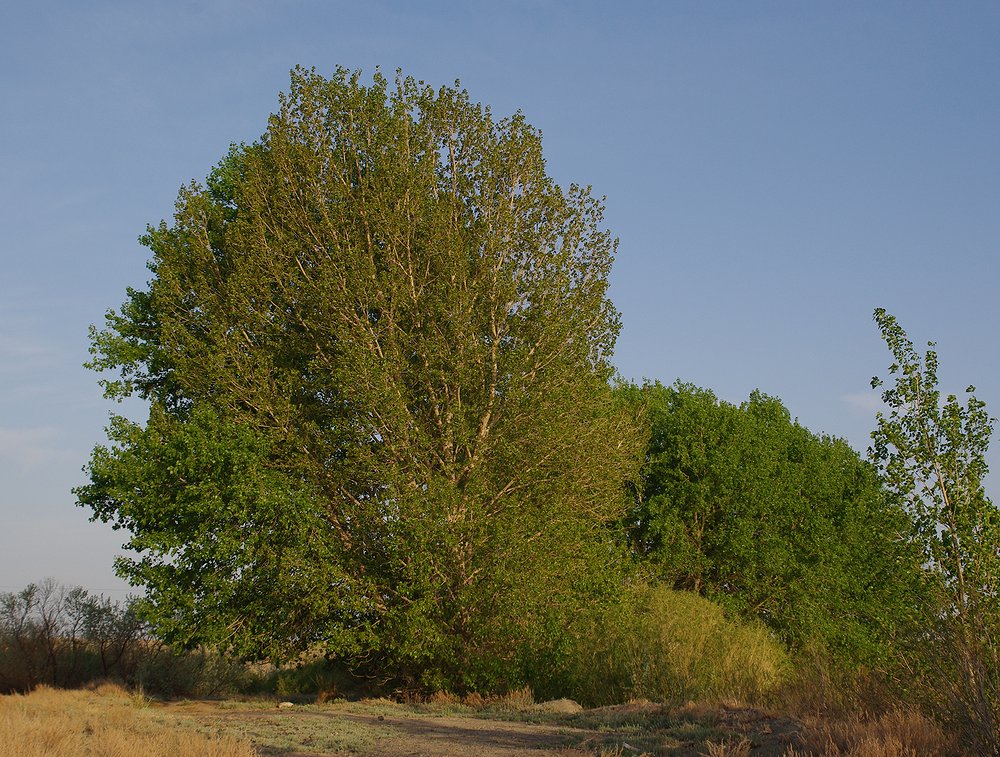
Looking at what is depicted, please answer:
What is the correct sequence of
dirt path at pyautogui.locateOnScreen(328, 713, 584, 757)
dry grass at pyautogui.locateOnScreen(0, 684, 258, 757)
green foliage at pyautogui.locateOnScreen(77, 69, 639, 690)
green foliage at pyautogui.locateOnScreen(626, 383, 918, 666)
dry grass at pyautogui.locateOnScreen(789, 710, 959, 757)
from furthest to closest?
green foliage at pyautogui.locateOnScreen(626, 383, 918, 666) < green foliage at pyautogui.locateOnScreen(77, 69, 639, 690) < dirt path at pyautogui.locateOnScreen(328, 713, 584, 757) < dry grass at pyautogui.locateOnScreen(0, 684, 258, 757) < dry grass at pyautogui.locateOnScreen(789, 710, 959, 757)

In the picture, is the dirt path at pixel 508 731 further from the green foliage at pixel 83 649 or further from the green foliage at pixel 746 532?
the green foliage at pixel 746 532

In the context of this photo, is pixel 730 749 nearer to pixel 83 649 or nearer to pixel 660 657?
pixel 660 657

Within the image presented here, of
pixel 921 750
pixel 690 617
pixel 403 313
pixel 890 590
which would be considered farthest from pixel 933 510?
pixel 890 590

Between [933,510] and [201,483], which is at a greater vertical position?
[201,483]

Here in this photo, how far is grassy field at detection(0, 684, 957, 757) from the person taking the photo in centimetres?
1034

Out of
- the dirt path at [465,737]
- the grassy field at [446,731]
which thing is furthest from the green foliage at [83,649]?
the dirt path at [465,737]

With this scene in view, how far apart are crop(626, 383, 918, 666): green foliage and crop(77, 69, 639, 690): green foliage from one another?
9666 mm

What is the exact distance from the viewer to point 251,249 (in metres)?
21.6

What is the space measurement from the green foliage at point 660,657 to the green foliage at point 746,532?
9.03 meters

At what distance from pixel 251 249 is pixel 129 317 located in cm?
601

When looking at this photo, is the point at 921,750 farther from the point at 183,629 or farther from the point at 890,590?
the point at 890,590

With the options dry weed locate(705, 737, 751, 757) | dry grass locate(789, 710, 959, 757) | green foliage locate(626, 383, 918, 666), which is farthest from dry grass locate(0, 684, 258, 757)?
green foliage locate(626, 383, 918, 666)

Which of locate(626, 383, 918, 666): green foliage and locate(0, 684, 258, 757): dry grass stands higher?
locate(626, 383, 918, 666): green foliage

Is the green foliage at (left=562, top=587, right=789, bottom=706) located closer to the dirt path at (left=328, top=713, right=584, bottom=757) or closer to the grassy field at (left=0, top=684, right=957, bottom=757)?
the grassy field at (left=0, top=684, right=957, bottom=757)
